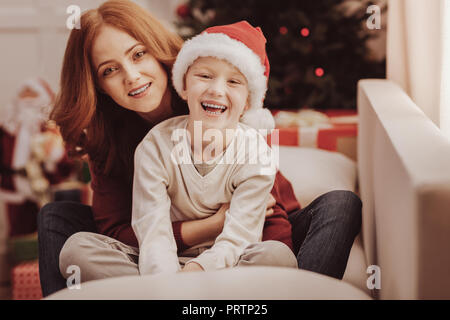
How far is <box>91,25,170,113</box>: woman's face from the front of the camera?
110cm

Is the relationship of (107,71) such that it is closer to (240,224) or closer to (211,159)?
(211,159)

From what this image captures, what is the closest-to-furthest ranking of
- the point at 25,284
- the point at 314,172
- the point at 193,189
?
1. the point at 193,189
2. the point at 314,172
3. the point at 25,284

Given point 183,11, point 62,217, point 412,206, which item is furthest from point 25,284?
point 412,206

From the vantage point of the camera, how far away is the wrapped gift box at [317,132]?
1.85 meters

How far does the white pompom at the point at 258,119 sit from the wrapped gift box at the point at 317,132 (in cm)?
68

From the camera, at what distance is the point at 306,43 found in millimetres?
2025

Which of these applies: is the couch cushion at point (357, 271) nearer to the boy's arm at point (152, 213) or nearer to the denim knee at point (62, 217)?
the boy's arm at point (152, 213)

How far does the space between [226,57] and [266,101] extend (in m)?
1.02

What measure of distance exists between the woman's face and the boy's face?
0.15 m

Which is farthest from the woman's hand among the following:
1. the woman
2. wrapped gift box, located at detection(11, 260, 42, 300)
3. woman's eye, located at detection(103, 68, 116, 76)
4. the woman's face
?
wrapped gift box, located at detection(11, 260, 42, 300)

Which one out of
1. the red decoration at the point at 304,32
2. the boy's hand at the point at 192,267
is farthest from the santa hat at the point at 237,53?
the red decoration at the point at 304,32

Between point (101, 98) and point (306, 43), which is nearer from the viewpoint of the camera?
point (101, 98)

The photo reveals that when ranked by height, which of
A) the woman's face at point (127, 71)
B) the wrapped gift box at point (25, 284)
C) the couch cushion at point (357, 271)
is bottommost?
the wrapped gift box at point (25, 284)

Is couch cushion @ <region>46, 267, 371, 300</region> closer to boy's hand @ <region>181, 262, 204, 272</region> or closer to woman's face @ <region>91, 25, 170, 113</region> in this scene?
boy's hand @ <region>181, 262, 204, 272</region>
